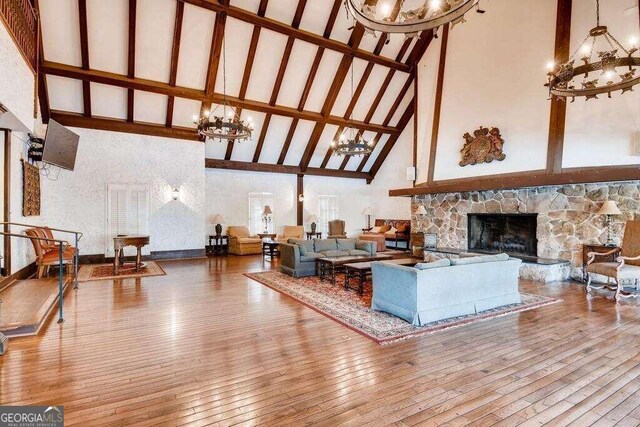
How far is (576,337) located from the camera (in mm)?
3783

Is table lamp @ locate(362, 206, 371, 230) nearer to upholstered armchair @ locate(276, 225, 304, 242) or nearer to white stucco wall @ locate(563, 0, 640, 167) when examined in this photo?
upholstered armchair @ locate(276, 225, 304, 242)

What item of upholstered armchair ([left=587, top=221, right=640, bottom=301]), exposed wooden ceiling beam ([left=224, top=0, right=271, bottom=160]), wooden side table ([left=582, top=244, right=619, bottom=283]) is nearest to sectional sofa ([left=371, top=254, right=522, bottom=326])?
upholstered armchair ([left=587, top=221, right=640, bottom=301])

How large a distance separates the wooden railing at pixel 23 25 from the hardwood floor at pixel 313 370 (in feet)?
13.6

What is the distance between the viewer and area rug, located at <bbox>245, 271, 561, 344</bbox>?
156 inches

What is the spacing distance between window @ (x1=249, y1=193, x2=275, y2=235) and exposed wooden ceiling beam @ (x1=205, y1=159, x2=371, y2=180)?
39.5 inches

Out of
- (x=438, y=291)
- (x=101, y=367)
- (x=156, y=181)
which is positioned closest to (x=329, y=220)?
(x=156, y=181)

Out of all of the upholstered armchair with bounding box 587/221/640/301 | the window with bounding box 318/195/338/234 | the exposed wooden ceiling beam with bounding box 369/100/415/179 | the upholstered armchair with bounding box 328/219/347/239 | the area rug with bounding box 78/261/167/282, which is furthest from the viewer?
the window with bounding box 318/195/338/234

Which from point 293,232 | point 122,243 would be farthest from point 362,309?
point 293,232

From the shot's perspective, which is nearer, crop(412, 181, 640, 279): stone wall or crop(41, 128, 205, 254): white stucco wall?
crop(412, 181, 640, 279): stone wall

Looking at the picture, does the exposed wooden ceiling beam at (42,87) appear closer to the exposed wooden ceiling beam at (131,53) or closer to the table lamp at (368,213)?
the exposed wooden ceiling beam at (131,53)

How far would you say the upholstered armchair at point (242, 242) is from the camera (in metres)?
11.2

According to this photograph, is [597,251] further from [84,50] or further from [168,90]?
[84,50]

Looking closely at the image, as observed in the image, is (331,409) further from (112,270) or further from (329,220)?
(329,220)

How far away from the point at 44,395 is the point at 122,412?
2.44ft
